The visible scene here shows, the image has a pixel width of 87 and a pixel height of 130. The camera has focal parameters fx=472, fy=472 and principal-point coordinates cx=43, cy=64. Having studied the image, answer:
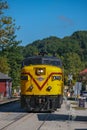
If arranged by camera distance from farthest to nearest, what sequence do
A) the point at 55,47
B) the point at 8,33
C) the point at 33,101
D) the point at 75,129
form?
the point at 55,47 → the point at 8,33 → the point at 33,101 → the point at 75,129

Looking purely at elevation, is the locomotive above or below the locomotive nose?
below

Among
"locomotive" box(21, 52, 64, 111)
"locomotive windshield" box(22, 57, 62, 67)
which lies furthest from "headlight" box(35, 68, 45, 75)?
"locomotive windshield" box(22, 57, 62, 67)

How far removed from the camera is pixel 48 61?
3494 centimetres

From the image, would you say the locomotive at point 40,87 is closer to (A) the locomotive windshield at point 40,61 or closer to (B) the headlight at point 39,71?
(B) the headlight at point 39,71

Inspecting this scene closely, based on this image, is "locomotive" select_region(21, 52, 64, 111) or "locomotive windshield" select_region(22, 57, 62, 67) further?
"locomotive windshield" select_region(22, 57, 62, 67)

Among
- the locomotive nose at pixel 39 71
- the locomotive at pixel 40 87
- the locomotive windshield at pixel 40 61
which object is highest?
the locomotive windshield at pixel 40 61

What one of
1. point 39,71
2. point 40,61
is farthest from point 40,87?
point 40,61

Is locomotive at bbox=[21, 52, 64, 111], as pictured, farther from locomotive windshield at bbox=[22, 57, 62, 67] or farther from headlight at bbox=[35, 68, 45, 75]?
locomotive windshield at bbox=[22, 57, 62, 67]

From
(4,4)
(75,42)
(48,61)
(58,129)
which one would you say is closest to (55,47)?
(75,42)

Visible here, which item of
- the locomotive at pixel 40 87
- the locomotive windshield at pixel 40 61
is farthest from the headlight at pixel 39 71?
the locomotive windshield at pixel 40 61

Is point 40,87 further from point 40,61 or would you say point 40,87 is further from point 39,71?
point 40,61

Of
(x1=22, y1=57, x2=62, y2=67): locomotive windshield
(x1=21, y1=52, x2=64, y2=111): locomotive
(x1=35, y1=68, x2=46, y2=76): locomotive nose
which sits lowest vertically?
(x1=21, y1=52, x2=64, y2=111): locomotive

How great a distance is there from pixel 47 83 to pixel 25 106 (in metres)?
2.28

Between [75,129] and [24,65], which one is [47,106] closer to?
[24,65]
